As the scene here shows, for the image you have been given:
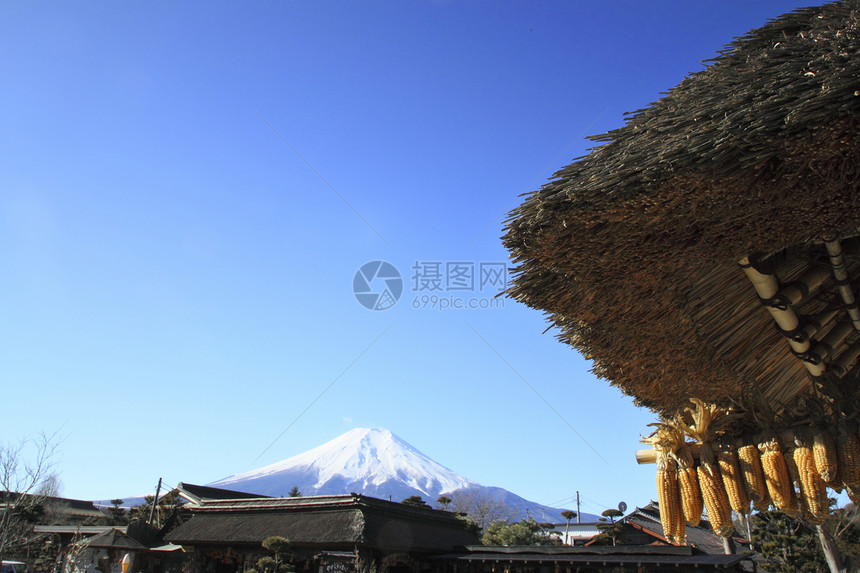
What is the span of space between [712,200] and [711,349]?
2.06m

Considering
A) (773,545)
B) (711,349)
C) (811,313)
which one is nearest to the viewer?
(811,313)

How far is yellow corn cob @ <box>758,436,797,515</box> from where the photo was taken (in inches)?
109

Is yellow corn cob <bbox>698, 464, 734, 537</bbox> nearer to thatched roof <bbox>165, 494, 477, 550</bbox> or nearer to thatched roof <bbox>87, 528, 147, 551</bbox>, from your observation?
thatched roof <bbox>165, 494, 477, 550</bbox>

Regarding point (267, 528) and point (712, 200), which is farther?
point (267, 528)

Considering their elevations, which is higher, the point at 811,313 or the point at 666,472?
the point at 811,313

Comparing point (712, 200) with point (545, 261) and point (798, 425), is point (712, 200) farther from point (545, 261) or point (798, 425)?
point (798, 425)

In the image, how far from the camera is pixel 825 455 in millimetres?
2662

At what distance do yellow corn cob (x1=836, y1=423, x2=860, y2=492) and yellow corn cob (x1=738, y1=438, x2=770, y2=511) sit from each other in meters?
0.36

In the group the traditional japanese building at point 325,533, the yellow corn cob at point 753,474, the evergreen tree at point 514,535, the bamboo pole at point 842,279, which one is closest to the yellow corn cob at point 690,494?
the yellow corn cob at point 753,474

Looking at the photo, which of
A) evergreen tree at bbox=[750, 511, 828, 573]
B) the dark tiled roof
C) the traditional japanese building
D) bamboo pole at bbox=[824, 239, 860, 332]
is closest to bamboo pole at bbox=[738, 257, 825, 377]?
bamboo pole at bbox=[824, 239, 860, 332]

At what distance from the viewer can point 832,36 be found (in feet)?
8.24

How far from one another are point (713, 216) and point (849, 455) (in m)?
1.42

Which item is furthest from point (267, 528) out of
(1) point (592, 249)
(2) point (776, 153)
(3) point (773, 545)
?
(2) point (776, 153)

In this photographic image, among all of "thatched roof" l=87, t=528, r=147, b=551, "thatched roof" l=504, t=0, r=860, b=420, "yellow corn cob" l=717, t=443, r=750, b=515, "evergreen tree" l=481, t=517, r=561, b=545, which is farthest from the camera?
"evergreen tree" l=481, t=517, r=561, b=545
